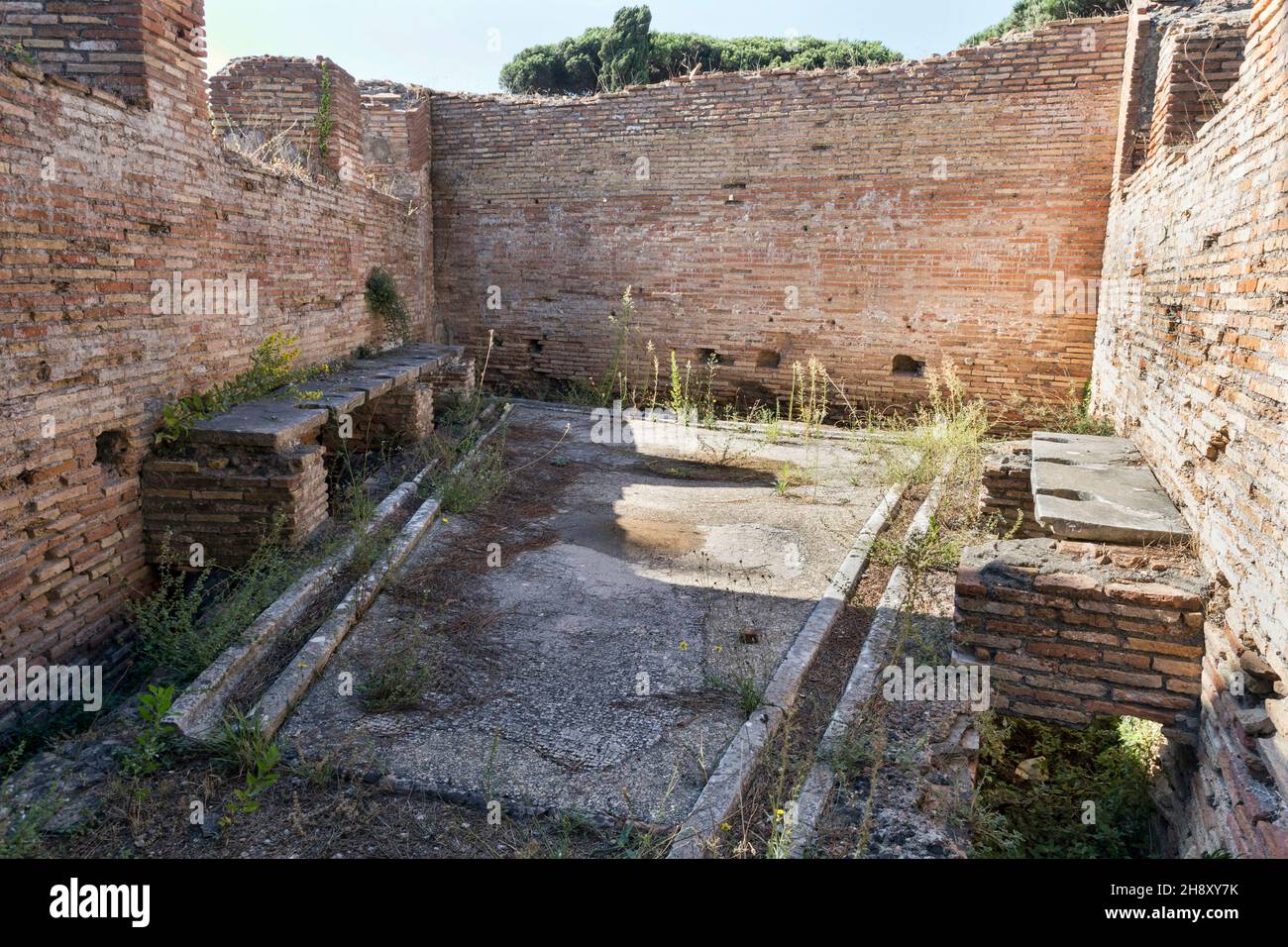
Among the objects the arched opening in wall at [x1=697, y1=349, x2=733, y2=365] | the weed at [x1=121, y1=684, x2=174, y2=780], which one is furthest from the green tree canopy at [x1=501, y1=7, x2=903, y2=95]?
the weed at [x1=121, y1=684, x2=174, y2=780]

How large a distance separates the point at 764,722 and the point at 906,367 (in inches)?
278

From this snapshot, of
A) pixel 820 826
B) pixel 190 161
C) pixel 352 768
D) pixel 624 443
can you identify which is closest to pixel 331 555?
pixel 352 768

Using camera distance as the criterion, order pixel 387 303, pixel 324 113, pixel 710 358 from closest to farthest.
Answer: pixel 324 113
pixel 387 303
pixel 710 358

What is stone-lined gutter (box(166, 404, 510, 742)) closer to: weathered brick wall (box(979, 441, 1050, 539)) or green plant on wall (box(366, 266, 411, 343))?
green plant on wall (box(366, 266, 411, 343))

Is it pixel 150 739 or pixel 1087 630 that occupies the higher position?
pixel 1087 630

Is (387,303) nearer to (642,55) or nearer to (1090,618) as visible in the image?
(1090,618)

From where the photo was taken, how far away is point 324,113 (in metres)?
8.21

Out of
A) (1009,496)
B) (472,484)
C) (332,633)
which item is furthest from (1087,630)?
(472,484)

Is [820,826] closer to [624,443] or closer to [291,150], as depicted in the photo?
[624,443]

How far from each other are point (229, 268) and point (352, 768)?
4206 mm

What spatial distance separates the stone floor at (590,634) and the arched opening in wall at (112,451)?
67.1 inches

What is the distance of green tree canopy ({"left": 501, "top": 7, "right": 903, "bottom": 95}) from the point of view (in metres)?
22.0

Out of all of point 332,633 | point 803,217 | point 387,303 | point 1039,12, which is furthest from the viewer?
point 1039,12

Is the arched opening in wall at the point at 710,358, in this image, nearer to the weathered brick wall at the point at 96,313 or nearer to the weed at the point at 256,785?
the weathered brick wall at the point at 96,313
